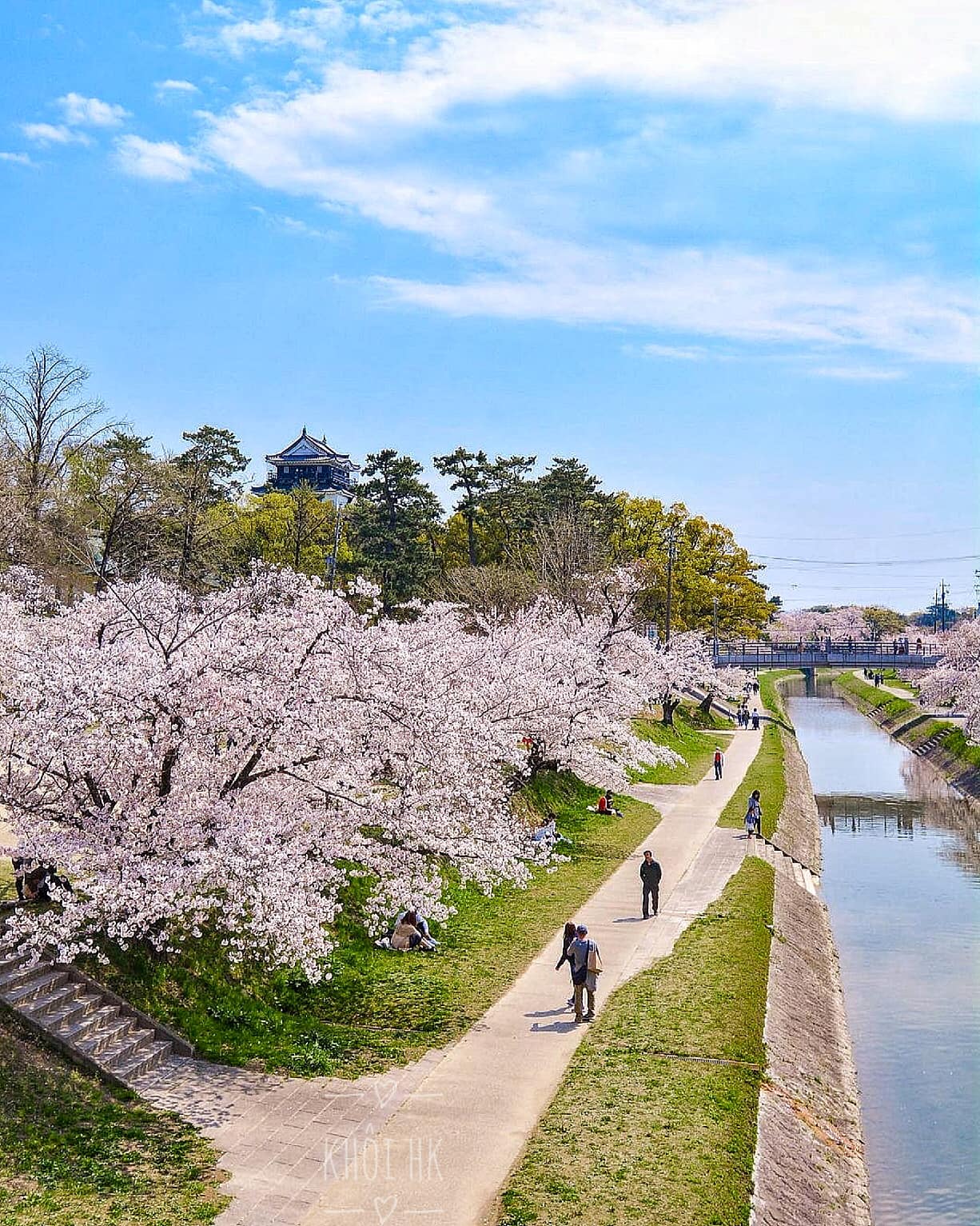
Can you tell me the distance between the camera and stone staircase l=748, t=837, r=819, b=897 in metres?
30.2

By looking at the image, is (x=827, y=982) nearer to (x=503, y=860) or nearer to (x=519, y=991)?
(x=519, y=991)

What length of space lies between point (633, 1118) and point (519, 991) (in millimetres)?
5075

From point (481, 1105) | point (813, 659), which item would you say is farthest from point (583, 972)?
point (813, 659)

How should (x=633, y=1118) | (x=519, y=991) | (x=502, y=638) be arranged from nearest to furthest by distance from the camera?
1. (x=633, y=1118)
2. (x=519, y=991)
3. (x=502, y=638)

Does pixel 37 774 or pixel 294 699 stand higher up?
pixel 294 699

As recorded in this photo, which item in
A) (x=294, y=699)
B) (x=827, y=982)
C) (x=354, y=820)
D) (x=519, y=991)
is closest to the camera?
(x=294, y=699)

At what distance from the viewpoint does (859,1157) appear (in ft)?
50.9

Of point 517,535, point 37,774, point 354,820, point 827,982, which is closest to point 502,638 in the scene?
point 827,982

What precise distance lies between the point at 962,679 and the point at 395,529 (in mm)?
35699

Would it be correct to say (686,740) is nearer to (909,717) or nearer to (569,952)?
(909,717)

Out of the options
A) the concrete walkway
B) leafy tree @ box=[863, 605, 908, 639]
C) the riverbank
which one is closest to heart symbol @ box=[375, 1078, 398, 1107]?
the concrete walkway

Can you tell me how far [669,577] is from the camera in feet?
201

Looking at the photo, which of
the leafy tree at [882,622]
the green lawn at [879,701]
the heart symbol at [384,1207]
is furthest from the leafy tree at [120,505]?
the leafy tree at [882,622]

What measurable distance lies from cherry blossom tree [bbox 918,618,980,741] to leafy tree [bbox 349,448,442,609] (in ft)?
104
